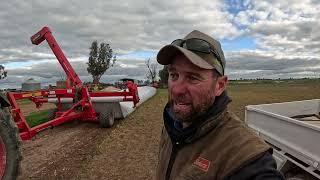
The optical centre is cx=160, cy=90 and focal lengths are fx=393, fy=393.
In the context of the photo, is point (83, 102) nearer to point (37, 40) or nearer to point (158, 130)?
point (158, 130)

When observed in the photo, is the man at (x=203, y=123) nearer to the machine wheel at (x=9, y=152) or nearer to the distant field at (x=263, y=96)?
the machine wheel at (x=9, y=152)

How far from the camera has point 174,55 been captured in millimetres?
1882

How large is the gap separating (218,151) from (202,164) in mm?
86

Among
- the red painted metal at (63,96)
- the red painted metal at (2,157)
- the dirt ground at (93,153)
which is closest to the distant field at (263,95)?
the dirt ground at (93,153)

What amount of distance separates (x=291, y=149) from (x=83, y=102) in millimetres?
7433

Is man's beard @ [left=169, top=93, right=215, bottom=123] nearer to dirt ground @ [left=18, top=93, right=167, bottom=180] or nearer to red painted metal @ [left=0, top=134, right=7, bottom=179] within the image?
red painted metal @ [left=0, top=134, right=7, bottom=179]

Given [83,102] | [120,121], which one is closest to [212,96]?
[83,102]

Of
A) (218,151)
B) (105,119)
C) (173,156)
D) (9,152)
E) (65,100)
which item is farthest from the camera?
(65,100)

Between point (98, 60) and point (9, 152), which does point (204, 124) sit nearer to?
point (9, 152)

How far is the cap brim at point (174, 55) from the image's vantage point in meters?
1.71

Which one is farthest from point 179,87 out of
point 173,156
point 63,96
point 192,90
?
point 63,96

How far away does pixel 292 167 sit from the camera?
4.24 metres

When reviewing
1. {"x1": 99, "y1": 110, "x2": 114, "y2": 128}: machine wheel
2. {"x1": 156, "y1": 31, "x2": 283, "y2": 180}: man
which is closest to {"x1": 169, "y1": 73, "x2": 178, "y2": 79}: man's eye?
{"x1": 156, "y1": 31, "x2": 283, "y2": 180}: man

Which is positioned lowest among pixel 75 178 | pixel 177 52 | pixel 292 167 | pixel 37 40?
pixel 75 178
